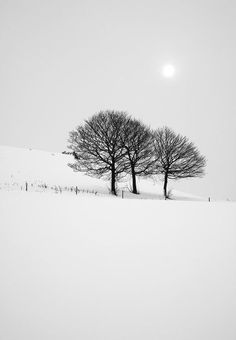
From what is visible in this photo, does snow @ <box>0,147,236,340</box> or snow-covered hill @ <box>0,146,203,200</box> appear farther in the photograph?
snow-covered hill @ <box>0,146,203,200</box>

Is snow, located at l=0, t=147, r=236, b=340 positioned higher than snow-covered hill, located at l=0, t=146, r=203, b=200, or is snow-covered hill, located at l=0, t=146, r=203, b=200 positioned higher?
snow-covered hill, located at l=0, t=146, r=203, b=200

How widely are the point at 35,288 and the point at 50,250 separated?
944 mm

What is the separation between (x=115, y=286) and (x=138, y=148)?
69.5 ft

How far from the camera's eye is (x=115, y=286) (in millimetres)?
2016

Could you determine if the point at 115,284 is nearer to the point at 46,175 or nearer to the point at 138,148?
the point at 138,148

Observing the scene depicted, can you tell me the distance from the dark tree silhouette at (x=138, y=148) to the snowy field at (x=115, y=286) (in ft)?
63.0

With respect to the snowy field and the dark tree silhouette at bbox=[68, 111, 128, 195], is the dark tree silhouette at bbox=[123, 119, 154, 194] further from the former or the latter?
the snowy field

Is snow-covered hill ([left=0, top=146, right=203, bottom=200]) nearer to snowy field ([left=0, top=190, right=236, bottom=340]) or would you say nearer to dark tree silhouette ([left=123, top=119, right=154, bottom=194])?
dark tree silhouette ([left=123, top=119, right=154, bottom=194])

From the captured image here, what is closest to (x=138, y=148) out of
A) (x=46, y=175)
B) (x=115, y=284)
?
(x=46, y=175)

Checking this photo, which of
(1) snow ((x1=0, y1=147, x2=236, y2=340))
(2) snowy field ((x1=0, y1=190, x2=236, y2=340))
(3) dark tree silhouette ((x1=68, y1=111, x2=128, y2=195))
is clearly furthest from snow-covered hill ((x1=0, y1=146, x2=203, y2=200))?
(2) snowy field ((x1=0, y1=190, x2=236, y2=340))

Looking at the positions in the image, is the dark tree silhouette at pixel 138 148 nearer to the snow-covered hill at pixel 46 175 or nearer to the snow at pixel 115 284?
the snow-covered hill at pixel 46 175

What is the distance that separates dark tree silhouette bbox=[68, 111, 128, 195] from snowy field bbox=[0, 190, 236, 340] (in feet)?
58.6

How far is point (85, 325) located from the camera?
1.55m

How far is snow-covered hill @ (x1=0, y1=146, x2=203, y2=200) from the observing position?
21.4 m
